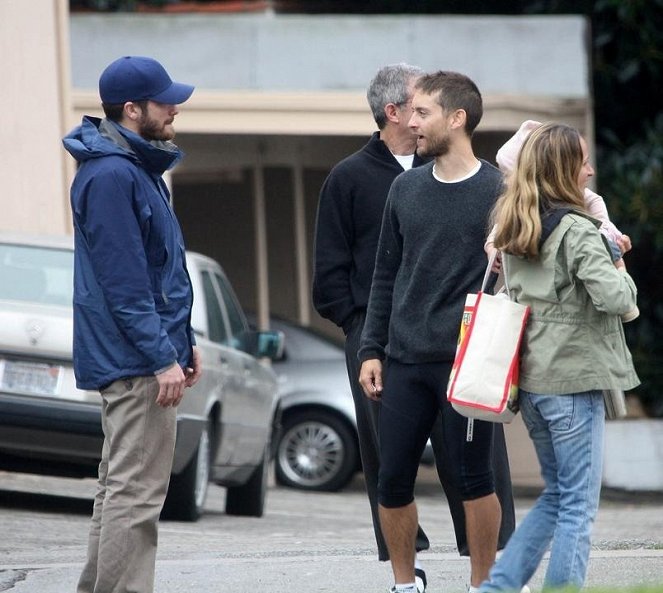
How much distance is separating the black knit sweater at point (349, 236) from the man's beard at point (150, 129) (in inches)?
40.7

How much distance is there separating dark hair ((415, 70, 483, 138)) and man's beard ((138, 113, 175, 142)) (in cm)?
94

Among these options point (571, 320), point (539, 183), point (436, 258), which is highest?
point (539, 183)

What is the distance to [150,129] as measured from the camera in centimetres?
590

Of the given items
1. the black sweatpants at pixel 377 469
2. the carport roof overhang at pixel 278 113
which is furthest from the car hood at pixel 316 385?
the black sweatpants at pixel 377 469

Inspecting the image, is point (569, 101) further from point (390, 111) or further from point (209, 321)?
point (390, 111)

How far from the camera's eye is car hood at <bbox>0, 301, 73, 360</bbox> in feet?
31.1

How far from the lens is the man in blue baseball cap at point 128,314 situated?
5.60 meters

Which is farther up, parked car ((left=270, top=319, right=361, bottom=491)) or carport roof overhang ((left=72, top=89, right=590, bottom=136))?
carport roof overhang ((left=72, top=89, right=590, bottom=136))

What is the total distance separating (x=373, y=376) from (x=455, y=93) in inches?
42.3

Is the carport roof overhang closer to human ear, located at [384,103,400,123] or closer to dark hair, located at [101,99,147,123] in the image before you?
human ear, located at [384,103,400,123]

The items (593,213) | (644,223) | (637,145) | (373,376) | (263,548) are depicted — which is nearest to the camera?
(593,213)

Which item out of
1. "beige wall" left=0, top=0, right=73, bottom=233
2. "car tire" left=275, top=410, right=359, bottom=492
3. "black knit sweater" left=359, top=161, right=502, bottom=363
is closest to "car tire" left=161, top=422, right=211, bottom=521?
"black knit sweater" left=359, top=161, right=502, bottom=363

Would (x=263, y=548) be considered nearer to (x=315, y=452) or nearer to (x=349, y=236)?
(x=349, y=236)

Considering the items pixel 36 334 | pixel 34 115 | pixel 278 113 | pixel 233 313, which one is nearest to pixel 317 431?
pixel 278 113
